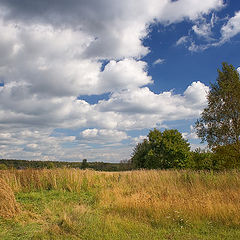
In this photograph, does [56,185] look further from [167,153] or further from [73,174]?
[167,153]

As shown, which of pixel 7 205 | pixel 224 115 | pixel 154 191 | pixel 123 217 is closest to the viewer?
pixel 123 217

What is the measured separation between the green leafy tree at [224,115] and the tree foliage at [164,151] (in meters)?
→ 16.6

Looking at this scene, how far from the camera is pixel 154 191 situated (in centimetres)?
1080

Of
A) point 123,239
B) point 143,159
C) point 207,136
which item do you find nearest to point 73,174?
point 123,239

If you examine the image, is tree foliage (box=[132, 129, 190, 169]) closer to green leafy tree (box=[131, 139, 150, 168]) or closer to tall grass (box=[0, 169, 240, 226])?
green leafy tree (box=[131, 139, 150, 168])

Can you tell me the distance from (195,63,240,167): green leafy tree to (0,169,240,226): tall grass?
8.55 m

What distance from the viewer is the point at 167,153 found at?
39188 millimetres

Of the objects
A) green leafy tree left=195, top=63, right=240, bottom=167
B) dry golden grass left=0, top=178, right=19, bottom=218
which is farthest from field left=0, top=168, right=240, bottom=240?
green leafy tree left=195, top=63, right=240, bottom=167

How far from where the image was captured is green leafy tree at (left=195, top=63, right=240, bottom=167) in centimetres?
2078

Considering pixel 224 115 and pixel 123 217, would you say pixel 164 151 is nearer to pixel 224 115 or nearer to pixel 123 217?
pixel 224 115

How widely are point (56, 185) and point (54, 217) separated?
5653 mm

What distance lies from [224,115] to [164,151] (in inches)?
755

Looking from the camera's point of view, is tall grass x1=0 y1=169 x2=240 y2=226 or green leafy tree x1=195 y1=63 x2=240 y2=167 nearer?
tall grass x1=0 y1=169 x2=240 y2=226

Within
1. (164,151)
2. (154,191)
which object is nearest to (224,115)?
(154,191)
